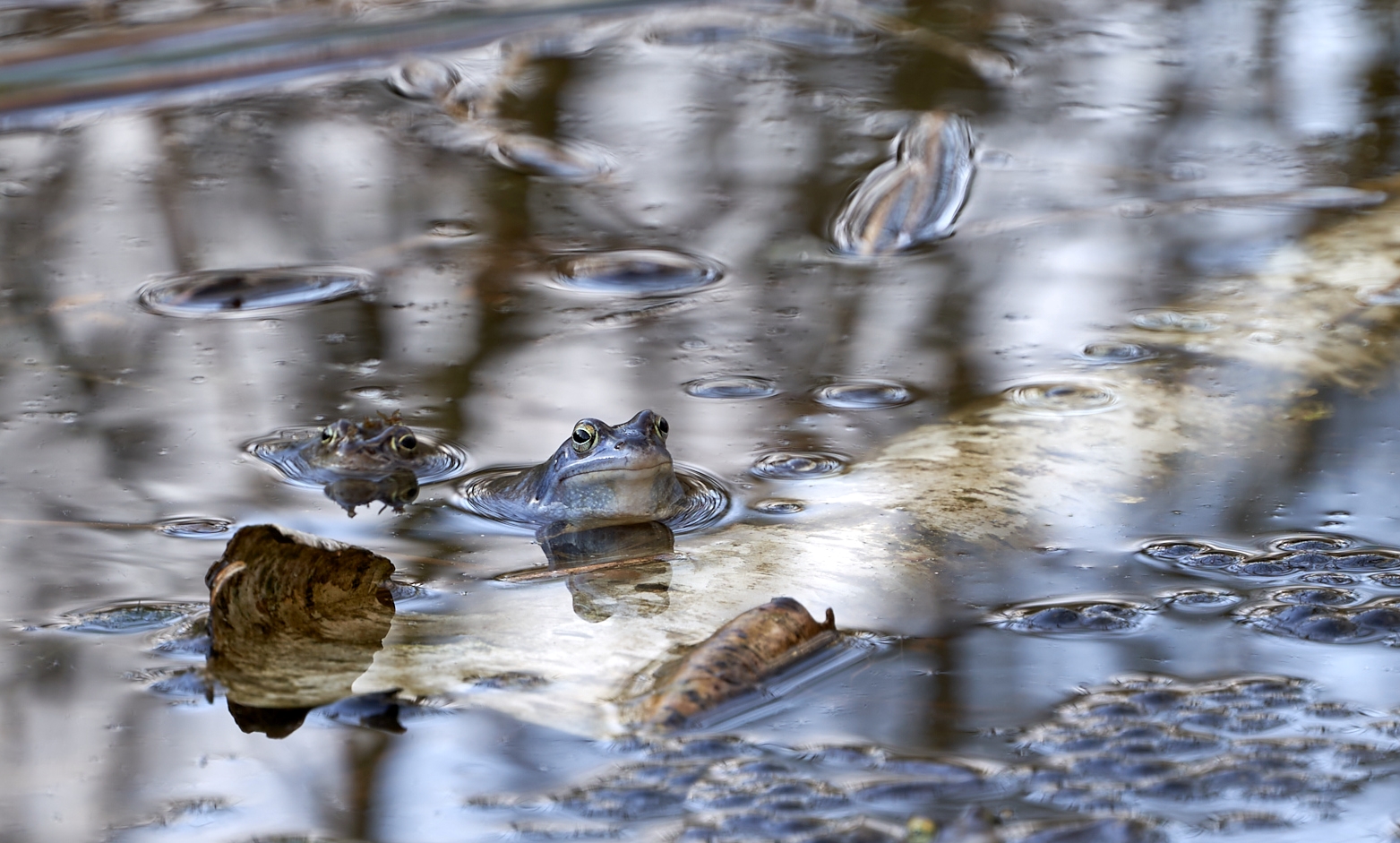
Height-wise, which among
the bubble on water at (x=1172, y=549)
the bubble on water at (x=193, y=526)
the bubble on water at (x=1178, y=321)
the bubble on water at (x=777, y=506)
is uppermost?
the bubble on water at (x=1178, y=321)

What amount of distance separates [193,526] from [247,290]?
1396 millimetres

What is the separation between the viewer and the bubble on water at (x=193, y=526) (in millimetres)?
2703

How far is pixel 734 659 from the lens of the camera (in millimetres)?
2039

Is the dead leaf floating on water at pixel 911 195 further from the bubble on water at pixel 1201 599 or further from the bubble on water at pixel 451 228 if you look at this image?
the bubble on water at pixel 1201 599

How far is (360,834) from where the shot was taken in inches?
69.7

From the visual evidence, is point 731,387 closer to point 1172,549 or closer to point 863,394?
point 863,394

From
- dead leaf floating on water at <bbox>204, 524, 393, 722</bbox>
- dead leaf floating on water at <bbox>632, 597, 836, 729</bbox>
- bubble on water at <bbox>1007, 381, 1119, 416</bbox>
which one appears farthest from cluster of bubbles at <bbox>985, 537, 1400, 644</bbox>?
dead leaf floating on water at <bbox>204, 524, 393, 722</bbox>

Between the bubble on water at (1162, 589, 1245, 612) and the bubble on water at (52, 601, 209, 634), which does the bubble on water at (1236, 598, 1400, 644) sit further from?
the bubble on water at (52, 601, 209, 634)

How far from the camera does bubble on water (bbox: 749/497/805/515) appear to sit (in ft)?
9.30

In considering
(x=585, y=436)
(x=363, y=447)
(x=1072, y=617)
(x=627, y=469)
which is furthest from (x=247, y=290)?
(x=1072, y=617)

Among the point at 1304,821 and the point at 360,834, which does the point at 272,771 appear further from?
the point at 1304,821

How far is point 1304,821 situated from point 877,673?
633 millimetres

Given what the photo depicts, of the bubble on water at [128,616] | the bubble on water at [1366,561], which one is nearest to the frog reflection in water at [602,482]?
the bubble on water at [128,616]

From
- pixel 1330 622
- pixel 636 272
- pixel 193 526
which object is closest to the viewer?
pixel 1330 622
